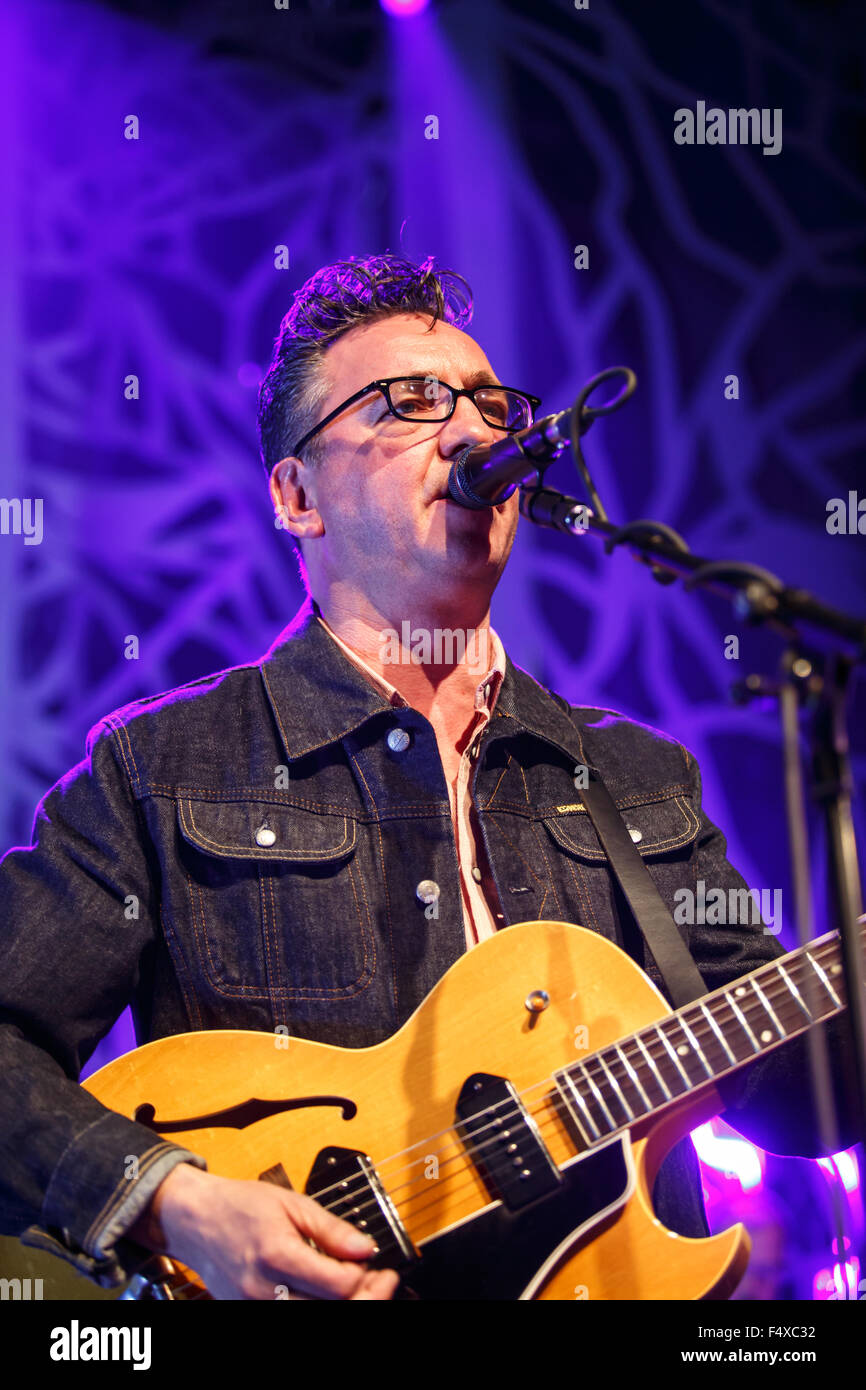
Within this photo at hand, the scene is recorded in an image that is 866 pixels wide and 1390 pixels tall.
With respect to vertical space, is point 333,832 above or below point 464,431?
below

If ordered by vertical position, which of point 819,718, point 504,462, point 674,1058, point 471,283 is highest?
point 471,283

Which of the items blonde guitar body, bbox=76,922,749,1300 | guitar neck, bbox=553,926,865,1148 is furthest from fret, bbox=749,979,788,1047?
blonde guitar body, bbox=76,922,749,1300

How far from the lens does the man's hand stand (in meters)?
1.46

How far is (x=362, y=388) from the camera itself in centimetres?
237

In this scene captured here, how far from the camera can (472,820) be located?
2.17 meters

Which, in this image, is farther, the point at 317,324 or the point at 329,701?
the point at 317,324

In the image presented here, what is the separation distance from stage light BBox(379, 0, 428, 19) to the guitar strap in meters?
3.18

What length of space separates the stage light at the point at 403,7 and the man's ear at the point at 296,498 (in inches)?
96.1

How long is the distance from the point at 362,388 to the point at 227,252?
1.83 metres

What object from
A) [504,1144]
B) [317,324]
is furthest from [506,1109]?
[317,324]

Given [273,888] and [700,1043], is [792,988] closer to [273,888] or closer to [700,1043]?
[700,1043]

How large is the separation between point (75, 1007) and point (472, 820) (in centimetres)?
80

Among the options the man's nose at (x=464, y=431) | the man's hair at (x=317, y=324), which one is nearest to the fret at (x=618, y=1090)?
the man's nose at (x=464, y=431)
